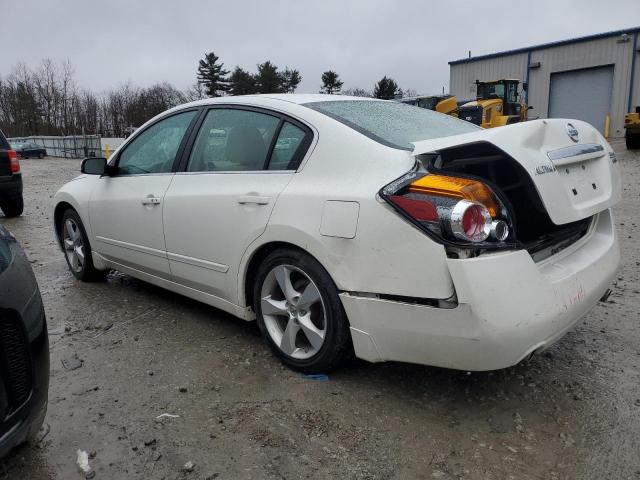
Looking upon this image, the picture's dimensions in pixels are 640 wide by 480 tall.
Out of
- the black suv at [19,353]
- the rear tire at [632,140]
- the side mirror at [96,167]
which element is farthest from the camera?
the rear tire at [632,140]

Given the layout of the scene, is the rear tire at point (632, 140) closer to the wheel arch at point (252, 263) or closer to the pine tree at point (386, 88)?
the wheel arch at point (252, 263)

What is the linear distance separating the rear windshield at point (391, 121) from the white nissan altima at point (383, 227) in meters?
0.02

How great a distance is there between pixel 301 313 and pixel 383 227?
2.52 feet

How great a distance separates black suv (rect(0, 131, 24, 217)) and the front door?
5851 mm

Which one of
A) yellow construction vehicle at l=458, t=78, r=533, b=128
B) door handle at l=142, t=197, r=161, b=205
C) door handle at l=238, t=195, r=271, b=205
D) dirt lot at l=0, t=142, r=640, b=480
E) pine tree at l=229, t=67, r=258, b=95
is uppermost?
pine tree at l=229, t=67, r=258, b=95

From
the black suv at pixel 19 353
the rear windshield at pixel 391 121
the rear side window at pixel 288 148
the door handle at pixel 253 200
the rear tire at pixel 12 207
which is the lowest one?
the rear tire at pixel 12 207

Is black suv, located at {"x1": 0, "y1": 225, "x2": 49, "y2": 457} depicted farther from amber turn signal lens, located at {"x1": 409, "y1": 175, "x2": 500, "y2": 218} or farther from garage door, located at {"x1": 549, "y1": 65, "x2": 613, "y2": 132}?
garage door, located at {"x1": 549, "y1": 65, "x2": 613, "y2": 132}

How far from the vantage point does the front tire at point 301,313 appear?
262cm

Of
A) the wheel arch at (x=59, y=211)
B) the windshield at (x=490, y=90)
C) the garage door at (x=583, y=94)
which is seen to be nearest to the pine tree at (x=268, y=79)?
the garage door at (x=583, y=94)

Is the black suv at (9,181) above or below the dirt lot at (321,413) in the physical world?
above

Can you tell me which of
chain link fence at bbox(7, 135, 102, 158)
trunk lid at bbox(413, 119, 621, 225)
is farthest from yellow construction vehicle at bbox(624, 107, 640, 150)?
chain link fence at bbox(7, 135, 102, 158)

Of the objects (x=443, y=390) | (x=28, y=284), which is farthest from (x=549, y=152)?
(x=28, y=284)

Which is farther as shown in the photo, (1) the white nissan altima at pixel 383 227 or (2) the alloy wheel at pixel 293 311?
(2) the alloy wheel at pixel 293 311

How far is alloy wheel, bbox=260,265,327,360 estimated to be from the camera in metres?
2.75
